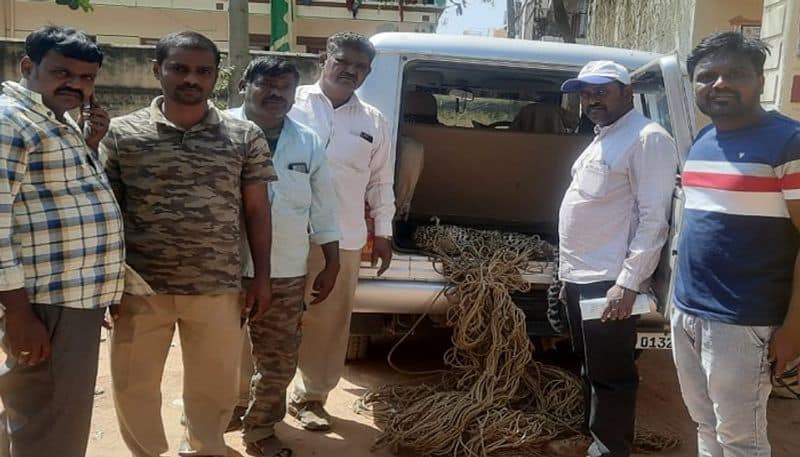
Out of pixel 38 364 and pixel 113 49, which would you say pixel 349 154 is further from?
pixel 113 49

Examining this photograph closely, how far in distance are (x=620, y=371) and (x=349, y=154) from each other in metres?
1.40

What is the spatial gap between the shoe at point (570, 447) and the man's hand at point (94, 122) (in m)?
2.18

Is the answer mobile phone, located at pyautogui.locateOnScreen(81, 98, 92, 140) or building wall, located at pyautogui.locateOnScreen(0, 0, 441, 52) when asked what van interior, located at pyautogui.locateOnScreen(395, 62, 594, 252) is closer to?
mobile phone, located at pyautogui.locateOnScreen(81, 98, 92, 140)

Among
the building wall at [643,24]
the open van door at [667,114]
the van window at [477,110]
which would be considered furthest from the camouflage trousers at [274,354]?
the building wall at [643,24]

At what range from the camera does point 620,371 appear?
275cm

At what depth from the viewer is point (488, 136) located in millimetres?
4551

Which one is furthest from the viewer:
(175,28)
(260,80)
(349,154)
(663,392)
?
(175,28)

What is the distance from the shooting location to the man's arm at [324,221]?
282cm

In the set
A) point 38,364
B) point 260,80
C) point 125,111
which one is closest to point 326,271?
point 260,80

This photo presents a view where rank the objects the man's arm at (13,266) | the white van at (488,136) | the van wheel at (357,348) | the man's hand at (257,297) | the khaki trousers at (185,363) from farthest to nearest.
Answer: the van wheel at (357,348) → the white van at (488,136) → the man's hand at (257,297) → the khaki trousers at (185,363) → the man's arm at (13,266)

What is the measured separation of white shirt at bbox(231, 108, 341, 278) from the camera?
2.71 m

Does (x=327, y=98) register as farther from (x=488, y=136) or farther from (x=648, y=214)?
(x=488, y=136)

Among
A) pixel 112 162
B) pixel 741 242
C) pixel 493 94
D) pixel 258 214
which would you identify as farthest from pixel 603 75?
pixel 493 94

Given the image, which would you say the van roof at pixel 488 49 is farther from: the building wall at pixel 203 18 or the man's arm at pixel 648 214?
the building wall at pixel 203 18
